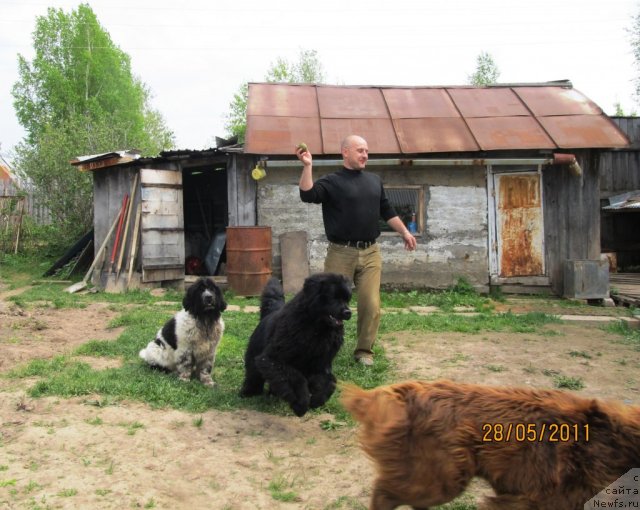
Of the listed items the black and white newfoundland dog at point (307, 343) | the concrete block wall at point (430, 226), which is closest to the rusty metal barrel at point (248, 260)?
the concrete block wall at point (430, 226)

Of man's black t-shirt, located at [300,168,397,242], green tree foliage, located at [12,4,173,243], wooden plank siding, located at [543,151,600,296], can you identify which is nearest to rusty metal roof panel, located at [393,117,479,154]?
wooden plank siding, located at [543,151,600,296]

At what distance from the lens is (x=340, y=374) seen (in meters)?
5.59

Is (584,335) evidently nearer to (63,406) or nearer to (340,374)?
(340,374)

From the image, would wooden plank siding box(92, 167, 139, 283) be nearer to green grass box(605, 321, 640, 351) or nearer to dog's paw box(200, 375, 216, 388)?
dog's paw box(200, 375, 216, 388)

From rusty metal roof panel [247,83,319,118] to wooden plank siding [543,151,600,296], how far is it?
18.1 ft

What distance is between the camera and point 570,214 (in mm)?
11898

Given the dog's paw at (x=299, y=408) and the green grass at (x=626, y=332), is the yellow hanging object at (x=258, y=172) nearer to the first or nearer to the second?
the green grass at (x=626, y=332)

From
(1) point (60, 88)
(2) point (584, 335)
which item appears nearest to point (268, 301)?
(2) point (584, 335)

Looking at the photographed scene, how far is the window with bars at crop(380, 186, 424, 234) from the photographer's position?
11.8 metres

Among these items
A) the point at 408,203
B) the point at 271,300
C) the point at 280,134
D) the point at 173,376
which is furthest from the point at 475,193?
the point at 173,376

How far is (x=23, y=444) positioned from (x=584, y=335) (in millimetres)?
6990

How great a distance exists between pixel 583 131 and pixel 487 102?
7.61 feet

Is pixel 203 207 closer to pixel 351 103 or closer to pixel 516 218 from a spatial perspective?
pixel 351 103

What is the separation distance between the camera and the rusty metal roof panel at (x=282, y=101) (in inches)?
485
